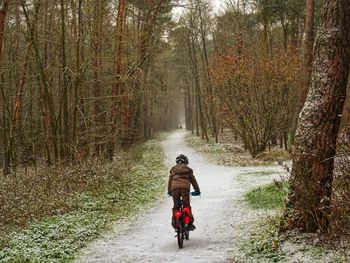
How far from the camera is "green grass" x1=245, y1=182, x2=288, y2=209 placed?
12031 millimetres

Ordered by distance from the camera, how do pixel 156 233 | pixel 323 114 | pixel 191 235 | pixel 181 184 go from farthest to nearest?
pixel 156 233 < pixel 191 235 < pixel 181 184 < pixel 323 114

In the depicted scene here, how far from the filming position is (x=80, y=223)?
1122cm

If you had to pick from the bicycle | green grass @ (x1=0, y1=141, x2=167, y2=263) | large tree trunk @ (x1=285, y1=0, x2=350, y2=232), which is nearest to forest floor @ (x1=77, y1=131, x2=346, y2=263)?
the bicycle

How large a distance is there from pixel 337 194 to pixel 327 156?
705 mm

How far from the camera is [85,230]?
10.7 metres

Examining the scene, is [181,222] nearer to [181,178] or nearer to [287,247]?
[181,178]

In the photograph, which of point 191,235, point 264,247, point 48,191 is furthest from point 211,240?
point 48,191

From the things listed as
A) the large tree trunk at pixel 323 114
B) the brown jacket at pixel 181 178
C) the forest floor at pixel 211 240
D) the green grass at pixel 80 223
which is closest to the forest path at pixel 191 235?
the forest floor at pixel 211 240

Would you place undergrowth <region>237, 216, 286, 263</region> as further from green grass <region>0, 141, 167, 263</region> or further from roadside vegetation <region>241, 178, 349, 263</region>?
green grass <region>0, 141, 167, 263</region>

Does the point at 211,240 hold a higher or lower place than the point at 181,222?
lower

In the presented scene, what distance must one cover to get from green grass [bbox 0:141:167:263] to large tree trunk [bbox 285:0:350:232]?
4.88 m

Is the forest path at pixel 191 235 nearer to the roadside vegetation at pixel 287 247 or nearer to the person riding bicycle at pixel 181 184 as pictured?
the roadside vegetation at pixel 287 247

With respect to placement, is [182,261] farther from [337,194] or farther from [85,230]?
[85,230]

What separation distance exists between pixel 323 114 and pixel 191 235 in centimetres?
446
